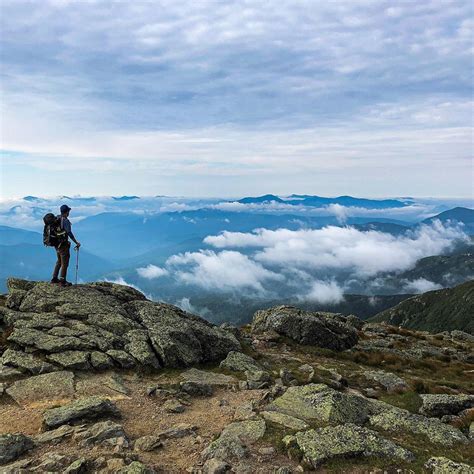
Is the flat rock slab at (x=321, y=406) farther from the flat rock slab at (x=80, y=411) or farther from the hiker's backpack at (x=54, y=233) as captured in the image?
the hiker's backpack at (x=54, y=233)

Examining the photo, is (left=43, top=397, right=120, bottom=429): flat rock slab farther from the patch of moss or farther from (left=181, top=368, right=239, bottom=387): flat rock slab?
the patch of moss

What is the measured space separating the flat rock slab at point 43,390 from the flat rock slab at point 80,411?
53.3 inches

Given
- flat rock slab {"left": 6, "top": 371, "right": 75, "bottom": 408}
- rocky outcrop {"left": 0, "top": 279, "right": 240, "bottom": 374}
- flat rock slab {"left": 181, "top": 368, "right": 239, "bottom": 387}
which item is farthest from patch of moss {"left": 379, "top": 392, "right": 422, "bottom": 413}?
flat rock slab {"left": 6, "top": 371, "right": 75, "bottom": 408}

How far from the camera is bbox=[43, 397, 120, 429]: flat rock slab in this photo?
13672mm

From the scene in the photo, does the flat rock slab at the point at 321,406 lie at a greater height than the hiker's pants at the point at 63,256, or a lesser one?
lesser

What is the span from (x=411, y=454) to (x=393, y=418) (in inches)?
139

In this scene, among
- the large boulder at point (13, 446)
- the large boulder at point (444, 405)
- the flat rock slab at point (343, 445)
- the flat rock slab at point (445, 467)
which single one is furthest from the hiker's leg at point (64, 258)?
the flat rock slab at point (445, 467)

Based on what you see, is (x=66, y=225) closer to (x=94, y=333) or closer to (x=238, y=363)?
(x=94, y=333)

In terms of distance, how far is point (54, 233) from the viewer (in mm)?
26578

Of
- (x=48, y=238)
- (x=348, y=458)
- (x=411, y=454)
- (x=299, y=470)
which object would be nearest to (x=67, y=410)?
(x=299, y=470)

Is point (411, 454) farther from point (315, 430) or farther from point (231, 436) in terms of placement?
point (231, 436)

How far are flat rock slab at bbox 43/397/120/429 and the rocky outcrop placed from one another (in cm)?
456

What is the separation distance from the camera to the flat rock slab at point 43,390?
15828 millimetres

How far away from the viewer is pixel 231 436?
13.0 meters
